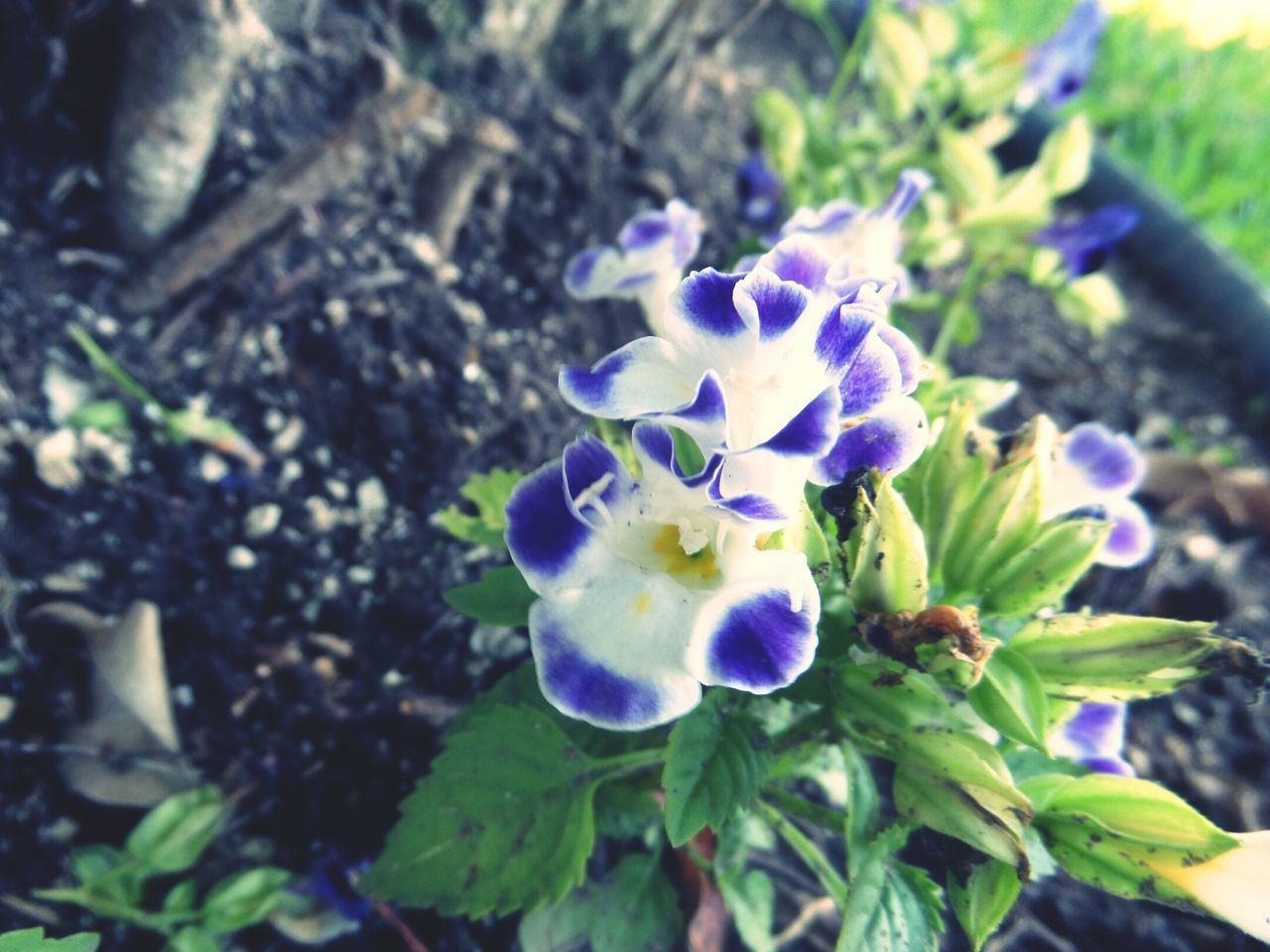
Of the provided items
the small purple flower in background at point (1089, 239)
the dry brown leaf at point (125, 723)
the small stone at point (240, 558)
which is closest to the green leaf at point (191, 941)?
the dry brown leaf at point (125, 723)

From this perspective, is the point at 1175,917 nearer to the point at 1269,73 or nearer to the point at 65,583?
the point at 65,583

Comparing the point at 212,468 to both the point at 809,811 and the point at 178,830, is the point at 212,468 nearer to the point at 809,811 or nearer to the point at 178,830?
the point at 178,830

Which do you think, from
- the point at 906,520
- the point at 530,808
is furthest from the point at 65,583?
the point at 906,520

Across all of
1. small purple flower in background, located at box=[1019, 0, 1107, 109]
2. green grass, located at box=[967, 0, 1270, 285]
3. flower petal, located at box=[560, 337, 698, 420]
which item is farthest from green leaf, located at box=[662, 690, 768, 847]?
green grass, located at box=[967, 0, 1270, 285]

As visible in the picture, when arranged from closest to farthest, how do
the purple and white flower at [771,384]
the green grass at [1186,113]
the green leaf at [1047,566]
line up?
the purple and white flower at [771,384], the green leaf at [1047,566], the green grass at [1186,113]

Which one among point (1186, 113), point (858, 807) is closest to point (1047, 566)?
point (858, 807)

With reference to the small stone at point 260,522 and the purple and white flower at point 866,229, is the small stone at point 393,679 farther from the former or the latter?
the purple and white flower at point 866,229

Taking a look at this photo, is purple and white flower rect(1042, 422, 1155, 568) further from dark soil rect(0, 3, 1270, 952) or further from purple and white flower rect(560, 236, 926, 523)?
dark soil rect(0, 3, 1270, 952)
